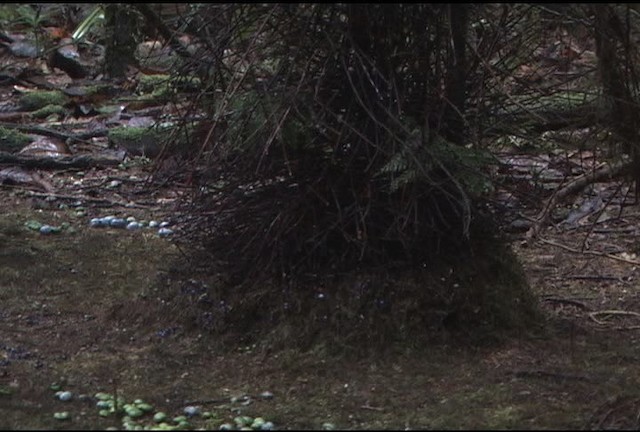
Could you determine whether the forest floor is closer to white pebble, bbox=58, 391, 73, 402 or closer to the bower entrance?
white pebble, bbox=58, 391, 73, 402

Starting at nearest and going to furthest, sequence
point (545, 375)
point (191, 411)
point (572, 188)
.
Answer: point (191, 411), point (545, 375), point (572, 188)

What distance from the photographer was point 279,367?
14.9 ft

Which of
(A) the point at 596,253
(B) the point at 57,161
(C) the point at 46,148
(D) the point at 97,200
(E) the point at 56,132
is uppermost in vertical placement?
(E) the point at 56,132

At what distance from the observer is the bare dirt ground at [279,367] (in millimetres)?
4035

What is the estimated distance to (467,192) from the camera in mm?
4617

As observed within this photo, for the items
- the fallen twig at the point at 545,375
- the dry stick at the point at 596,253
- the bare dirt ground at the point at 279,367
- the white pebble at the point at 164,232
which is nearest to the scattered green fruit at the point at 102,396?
the bare dirt ground at the point at 279,367

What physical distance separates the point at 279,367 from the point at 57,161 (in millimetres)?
4486

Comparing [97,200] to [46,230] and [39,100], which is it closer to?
[46,230]

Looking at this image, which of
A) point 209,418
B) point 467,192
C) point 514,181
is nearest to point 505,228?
point 514,181

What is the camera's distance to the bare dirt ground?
4035 mm

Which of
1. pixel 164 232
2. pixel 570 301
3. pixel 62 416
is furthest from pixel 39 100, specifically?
pixel 62 416

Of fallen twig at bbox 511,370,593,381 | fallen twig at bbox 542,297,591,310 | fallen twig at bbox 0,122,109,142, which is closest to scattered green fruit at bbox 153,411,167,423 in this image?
fallen twig at bbox 511,370,593,381

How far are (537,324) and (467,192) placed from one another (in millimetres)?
725

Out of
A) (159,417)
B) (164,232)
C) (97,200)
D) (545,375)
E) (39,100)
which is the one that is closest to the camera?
(159,417)
